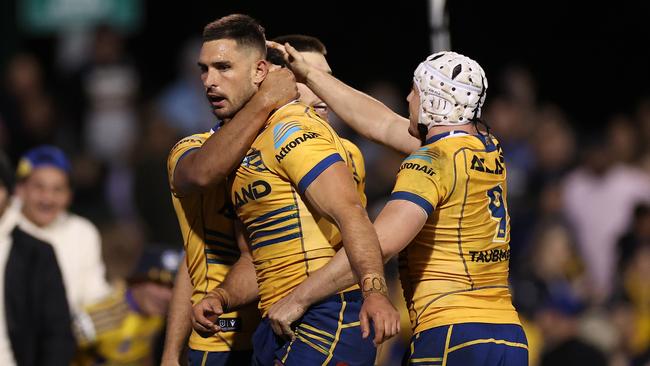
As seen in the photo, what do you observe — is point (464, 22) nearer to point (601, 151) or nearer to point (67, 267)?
point (601, 151)

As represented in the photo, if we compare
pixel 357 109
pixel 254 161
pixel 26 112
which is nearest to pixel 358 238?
pixel 254 161

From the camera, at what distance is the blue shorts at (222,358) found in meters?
7.04

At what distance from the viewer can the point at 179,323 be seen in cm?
730

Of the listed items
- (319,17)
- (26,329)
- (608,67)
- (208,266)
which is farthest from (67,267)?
(608,67)

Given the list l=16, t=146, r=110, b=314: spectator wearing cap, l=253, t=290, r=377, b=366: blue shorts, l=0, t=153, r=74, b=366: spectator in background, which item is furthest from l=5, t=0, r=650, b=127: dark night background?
l=253, t=290, r=377, b=366: blue shorts

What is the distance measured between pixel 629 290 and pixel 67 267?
18.9 ft

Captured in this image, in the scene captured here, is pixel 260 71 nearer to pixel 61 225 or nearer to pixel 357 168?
pixel 357 168

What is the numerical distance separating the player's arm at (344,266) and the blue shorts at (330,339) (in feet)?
0.33

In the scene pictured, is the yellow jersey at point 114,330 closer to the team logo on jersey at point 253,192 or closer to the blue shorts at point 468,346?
the team logo on jersey at point 253,192

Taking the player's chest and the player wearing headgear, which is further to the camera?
the player's chest

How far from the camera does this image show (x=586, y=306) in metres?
13.8

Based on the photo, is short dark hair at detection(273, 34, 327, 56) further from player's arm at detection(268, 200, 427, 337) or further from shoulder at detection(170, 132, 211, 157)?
player's arm at detection(268, 200, 427, 337)

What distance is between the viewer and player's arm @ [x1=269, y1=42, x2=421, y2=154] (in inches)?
292

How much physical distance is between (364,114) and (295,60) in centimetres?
58
